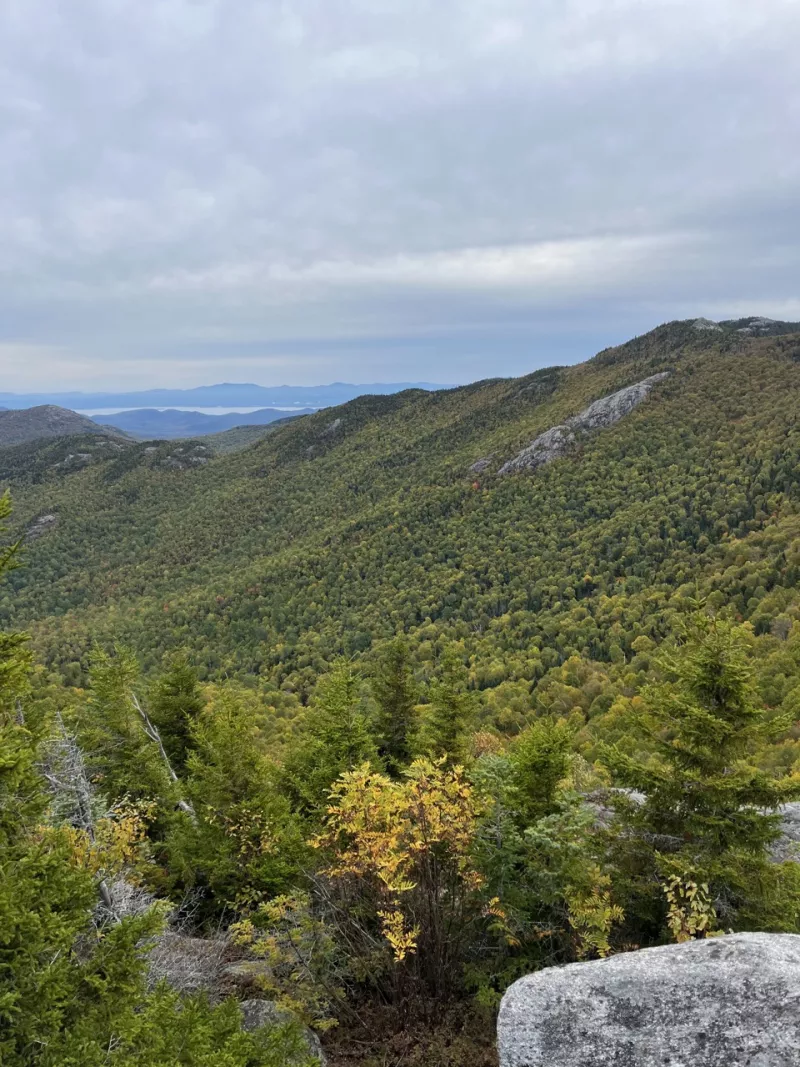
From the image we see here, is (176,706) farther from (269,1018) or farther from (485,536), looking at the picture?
(485,536)

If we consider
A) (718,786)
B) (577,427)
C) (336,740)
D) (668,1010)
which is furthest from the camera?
(577,427)

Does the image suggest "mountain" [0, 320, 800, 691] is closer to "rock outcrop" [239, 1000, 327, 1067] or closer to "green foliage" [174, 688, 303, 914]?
"green foliage" [174, 688, 303, 914]

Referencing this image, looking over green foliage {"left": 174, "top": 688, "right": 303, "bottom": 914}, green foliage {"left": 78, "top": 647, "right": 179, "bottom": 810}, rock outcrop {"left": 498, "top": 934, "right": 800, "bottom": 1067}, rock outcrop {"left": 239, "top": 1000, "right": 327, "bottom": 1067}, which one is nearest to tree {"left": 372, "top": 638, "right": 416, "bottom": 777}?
green foliage {"left": 174, "top": 688, "right": 303, "bottom": 914}

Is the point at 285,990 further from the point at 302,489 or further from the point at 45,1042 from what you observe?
the point at 302,489

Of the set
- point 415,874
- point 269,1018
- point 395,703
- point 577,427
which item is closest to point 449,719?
point 395,703

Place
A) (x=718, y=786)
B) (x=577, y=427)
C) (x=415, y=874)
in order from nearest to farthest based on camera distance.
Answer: (x=718, y=786) < (x=415, y=874) < (x=577, y=427)

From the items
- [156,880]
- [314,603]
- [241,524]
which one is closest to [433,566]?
[314,603]

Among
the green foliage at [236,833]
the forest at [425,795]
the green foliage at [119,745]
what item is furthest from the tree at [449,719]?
the green foliage at [119,745]
